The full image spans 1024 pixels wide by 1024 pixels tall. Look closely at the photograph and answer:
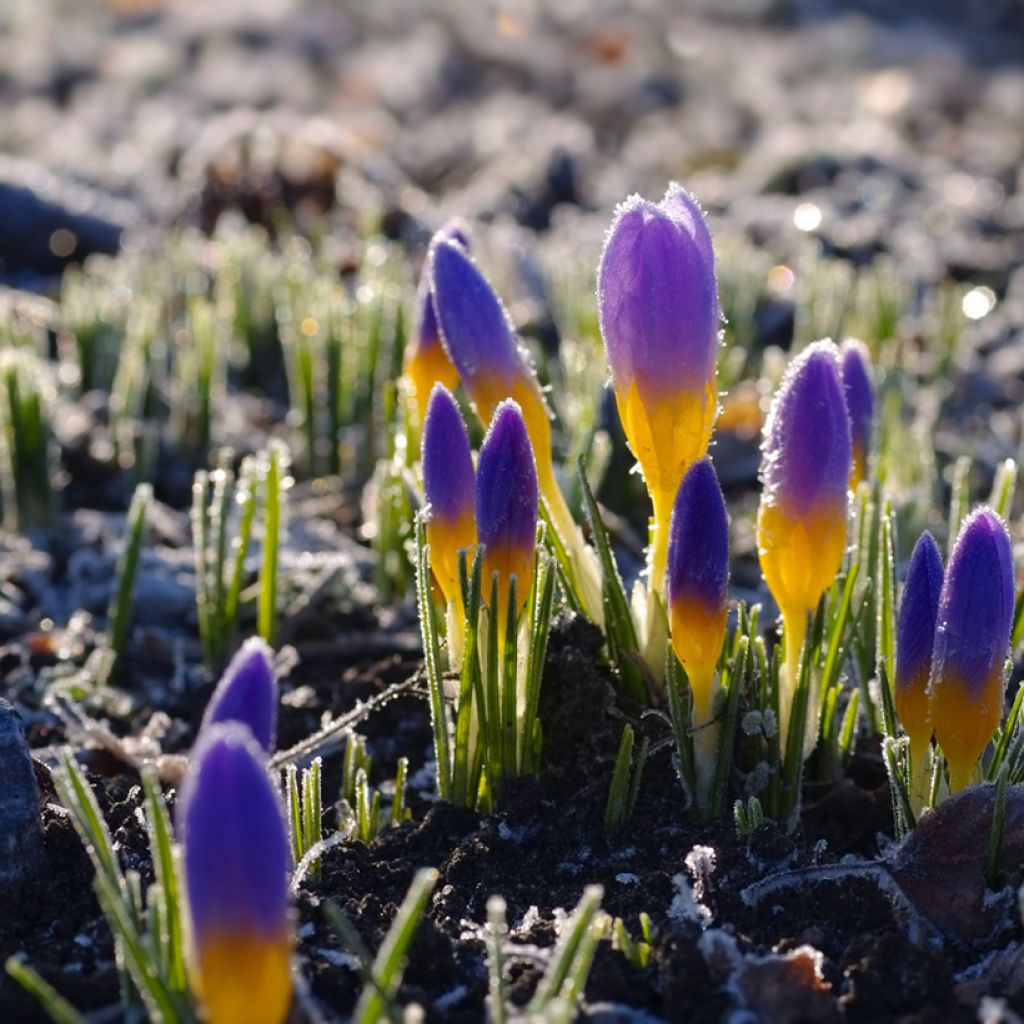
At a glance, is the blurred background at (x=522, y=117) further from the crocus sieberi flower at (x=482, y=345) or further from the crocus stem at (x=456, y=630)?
the crocus stem at (x=456, y=630)

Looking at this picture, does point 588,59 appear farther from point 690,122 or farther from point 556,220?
point 556,220

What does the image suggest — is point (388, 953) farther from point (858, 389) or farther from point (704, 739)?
point (858, 389)

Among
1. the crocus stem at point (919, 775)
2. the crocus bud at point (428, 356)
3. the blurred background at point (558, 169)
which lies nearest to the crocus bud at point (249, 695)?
the crocus stem at point (919, 775)

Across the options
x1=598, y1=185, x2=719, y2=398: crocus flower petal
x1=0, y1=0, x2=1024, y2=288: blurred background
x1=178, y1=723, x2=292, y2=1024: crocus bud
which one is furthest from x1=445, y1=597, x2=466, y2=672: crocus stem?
x1=0, y1=0, x2=1024, y2=288: blurred background

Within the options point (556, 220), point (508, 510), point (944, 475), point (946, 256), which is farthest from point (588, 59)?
point (508, 510)

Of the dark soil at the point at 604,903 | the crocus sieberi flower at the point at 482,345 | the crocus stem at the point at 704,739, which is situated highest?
the crocus sieberi flower at the point at 482,345

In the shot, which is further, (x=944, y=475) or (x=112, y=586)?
(x=944, y=475)

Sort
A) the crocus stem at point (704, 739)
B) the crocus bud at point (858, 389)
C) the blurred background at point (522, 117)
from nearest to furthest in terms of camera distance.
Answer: the crocus stem at point (704, 739) < the crocus bud at point (858, 389) < the blurred background at point (522, 117)
